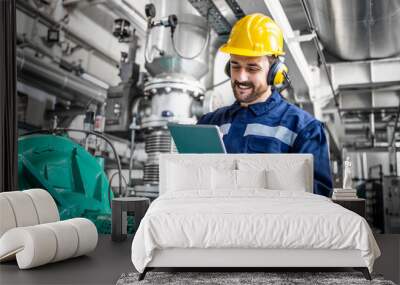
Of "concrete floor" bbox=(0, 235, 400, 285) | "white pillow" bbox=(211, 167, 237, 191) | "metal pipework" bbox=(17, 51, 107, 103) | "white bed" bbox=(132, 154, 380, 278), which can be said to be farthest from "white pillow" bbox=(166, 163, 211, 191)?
"metal pipework" bbox=(17, 51, 107, 103)

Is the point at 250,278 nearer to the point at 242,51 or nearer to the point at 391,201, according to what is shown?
the point at 242,51

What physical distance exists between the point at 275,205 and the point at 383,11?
204 centimetres

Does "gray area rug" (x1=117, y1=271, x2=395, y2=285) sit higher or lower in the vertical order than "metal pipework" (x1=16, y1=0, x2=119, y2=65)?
lower

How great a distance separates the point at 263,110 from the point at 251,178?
0.85 m

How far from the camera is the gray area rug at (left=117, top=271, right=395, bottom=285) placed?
216cm

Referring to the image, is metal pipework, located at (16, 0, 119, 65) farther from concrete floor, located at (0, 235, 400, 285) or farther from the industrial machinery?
the industrial machinery

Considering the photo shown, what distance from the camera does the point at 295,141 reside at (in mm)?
3705

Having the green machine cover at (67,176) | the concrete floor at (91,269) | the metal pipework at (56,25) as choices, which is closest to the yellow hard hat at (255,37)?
the metal pipework at (56,25)

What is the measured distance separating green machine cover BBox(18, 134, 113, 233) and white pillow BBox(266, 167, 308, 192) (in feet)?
5.93

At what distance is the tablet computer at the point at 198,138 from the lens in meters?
3.42

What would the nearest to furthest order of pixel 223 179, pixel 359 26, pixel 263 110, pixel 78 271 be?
pixel 78 271 < pixel 223 179 < pixel 359 26 < pixel 263 110

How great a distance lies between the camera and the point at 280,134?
3689mm

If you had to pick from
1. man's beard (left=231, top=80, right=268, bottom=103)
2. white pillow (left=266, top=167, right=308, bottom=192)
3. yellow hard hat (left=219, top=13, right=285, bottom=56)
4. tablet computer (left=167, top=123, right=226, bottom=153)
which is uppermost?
yellow hard hat (left=219, top=13, right=285, bottom=56)

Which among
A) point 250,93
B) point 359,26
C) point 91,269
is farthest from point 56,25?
point 359,26
